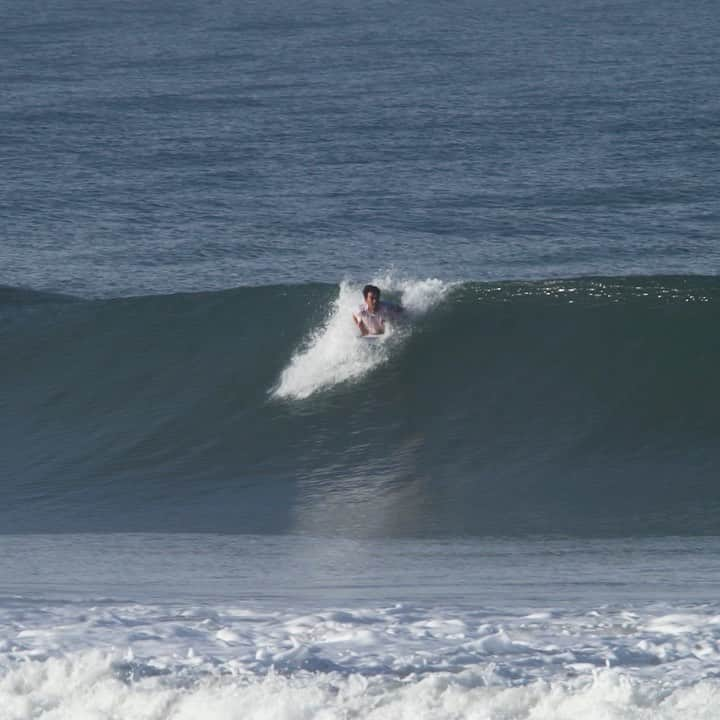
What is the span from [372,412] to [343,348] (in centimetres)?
135

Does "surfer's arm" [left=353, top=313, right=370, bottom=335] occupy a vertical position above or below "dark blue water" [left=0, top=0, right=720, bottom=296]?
below

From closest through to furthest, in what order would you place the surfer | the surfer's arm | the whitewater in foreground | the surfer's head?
the whitewater in foreground
the surfer's head
the surfer
the surfer's arm

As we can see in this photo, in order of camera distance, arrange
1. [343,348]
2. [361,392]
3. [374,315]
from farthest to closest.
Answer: [343,348]
[374,315]
[361,392]

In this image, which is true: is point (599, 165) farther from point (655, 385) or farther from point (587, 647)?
point (587, 647)

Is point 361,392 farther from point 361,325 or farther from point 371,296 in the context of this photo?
point 371,296

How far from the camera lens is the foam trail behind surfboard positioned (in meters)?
15.5

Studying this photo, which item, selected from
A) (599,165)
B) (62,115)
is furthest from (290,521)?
(62,115)

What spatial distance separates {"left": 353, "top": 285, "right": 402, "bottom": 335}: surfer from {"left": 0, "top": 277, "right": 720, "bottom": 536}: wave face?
196 mm

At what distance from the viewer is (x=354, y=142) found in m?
30.8

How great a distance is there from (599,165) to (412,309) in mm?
12976

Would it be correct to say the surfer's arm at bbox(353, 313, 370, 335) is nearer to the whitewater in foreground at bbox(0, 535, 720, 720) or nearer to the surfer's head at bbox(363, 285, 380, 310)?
the surfer's head at bbox(363, 285, 380, 310)

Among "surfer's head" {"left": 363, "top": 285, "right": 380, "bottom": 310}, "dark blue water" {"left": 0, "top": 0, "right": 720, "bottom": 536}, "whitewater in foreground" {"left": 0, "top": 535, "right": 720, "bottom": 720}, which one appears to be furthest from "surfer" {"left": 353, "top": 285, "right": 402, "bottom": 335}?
"whitewater in foreground" {"left": 0, "top": 535, "right": 720, "bottom": 720}


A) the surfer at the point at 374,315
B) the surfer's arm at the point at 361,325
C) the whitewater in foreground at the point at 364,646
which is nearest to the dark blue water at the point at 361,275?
the surfer at the point at 374,315

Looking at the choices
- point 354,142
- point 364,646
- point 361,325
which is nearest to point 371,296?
point 361,325
